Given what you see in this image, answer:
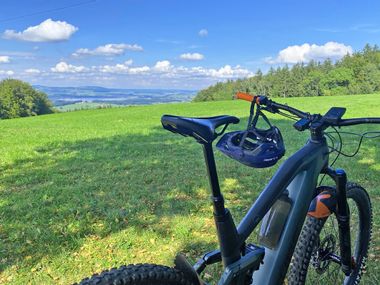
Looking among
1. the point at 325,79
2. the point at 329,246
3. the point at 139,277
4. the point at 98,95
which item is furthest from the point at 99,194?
the point at 98,95

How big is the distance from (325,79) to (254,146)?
259ft

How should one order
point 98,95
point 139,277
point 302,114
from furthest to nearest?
point 98,95 < point 302,114 < point 139,277

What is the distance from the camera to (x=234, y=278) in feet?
6.04

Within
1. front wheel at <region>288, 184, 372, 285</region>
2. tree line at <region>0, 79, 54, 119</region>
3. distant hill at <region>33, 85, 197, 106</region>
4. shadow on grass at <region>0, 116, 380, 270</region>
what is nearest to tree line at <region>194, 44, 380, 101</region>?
distant hill at <region>33, 85, 197, 106</region>

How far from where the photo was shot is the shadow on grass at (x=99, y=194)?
15.1ft

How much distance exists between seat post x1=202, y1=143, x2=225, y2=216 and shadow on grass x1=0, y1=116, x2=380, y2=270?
103 inches

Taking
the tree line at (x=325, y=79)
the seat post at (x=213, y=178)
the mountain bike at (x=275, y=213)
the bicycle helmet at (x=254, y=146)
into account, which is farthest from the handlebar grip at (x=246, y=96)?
the tree line at (x=325, y=79)

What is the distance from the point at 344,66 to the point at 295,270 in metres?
90.8

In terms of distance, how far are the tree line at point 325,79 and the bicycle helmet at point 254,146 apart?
2501 inches

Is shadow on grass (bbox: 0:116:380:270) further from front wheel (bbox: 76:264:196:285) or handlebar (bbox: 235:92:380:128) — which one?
front wheel (bbox: 76:264:196:285)

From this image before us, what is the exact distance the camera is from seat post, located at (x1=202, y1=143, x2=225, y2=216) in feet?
5.51

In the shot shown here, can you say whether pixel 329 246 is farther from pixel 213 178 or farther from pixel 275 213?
pixel 213 178

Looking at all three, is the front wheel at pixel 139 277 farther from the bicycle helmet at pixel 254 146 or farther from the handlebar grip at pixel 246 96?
the handlebar grip at pixel 246 96

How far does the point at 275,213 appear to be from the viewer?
226cm
